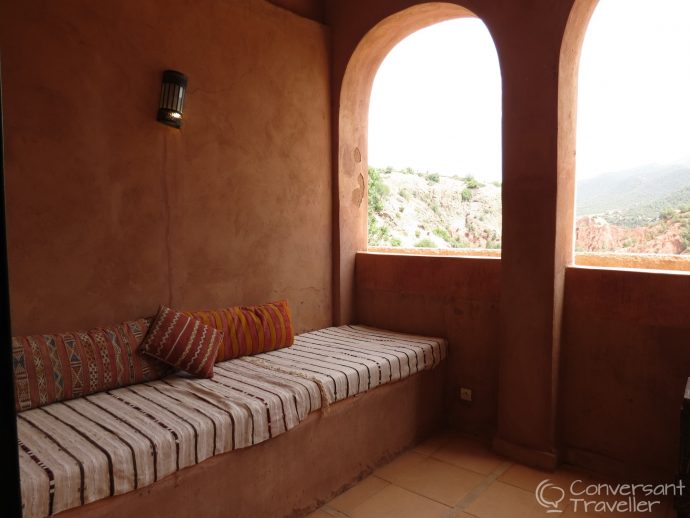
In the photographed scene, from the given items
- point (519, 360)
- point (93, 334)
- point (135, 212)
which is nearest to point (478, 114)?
point (519, 360)

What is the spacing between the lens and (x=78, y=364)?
2.41m

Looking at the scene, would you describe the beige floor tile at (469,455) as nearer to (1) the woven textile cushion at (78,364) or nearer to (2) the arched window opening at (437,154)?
(1) the woven textile cushion at (78,364)

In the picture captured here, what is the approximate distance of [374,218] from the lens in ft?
24.3

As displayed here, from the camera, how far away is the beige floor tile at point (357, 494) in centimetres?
264

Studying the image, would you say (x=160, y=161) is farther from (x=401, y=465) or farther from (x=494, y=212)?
(x=494, y=212)

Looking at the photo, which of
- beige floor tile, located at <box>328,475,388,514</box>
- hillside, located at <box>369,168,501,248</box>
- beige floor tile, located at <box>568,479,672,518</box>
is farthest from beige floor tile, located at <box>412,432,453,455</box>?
hillside, located at <box>369,168,501,248</box>

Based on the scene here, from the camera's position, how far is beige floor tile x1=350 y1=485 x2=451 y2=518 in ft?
8.33

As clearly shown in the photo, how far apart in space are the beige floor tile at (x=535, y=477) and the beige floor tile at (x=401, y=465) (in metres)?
0.53

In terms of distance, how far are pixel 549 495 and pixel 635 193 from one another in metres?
2.31

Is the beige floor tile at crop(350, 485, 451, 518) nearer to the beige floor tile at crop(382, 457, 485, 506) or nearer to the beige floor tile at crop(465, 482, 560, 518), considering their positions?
the beige floor tile at crop(382, 457, 485, 506)

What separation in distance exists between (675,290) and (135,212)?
3.14m

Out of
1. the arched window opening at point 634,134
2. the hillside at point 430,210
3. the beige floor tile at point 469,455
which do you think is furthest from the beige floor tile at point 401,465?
the hillside at point 430,210

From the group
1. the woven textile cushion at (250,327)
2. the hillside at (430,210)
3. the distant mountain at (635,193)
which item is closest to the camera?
the woven textile cushion at (250,327)

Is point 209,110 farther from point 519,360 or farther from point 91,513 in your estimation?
point 519,360
